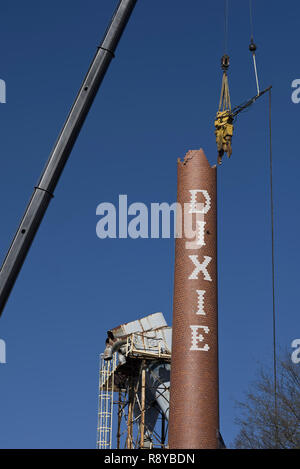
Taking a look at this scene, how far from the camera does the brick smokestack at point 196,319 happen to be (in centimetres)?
3309

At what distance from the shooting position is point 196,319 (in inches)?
1359

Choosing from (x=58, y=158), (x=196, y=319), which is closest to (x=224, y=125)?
(x=196, y=319)

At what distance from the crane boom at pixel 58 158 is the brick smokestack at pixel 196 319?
62.0 feet

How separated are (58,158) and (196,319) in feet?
64.3

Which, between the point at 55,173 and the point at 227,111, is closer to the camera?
the point at 55,173

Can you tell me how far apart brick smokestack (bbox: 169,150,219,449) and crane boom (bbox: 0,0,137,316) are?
1890 cm

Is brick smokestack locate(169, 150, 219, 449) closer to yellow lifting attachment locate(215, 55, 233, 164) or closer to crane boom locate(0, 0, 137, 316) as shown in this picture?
yellow lifting attachment locate(215, 55, 233, 164)

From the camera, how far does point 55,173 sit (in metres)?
15.8

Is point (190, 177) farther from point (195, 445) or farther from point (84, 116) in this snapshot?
point (84, 116)

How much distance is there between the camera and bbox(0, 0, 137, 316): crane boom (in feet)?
50.2

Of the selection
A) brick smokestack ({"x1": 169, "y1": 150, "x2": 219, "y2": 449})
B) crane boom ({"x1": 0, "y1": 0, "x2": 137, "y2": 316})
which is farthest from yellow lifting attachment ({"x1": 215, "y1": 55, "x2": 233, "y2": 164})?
crane boom ({"x1": 0, "y1": 0, "x2": 137, "y2": 316})

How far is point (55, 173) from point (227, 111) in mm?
26364

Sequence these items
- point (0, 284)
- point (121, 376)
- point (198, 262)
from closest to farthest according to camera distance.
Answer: point (0, 284) → point (198, 262) → point (121, 376)
